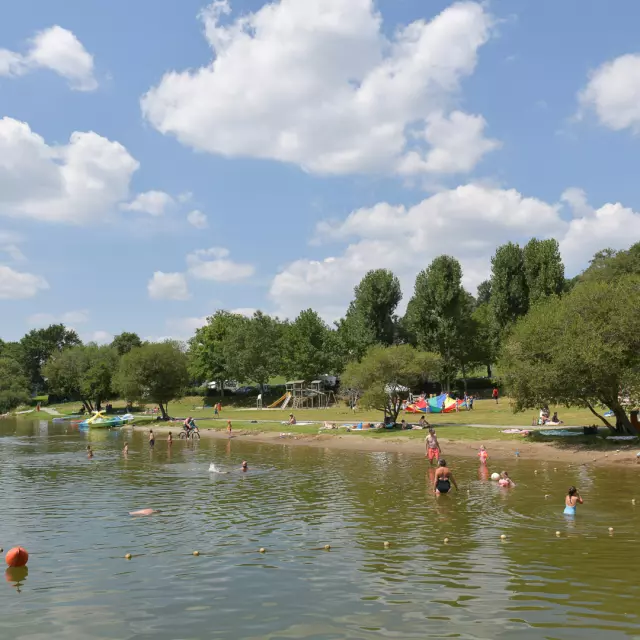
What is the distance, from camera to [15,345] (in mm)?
188250

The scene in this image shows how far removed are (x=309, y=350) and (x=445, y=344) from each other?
2735 centimetres

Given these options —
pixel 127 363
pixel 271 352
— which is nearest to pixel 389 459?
pixel 127 363

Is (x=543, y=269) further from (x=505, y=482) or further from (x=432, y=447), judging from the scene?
(x=505, y=482)

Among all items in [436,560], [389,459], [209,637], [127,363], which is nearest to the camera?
[209,637]

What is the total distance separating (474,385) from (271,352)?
40.1 m

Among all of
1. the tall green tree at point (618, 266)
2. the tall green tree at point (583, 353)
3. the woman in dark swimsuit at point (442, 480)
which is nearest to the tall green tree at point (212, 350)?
the tall green tree at point (618, 266)

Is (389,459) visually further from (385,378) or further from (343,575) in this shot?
(343,575)

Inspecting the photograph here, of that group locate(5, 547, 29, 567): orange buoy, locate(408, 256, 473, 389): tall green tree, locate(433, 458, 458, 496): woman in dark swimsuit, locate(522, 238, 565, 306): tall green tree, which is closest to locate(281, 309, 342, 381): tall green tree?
locate(408, 256, 473, 389): tall green tree

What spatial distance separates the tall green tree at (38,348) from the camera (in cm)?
18562

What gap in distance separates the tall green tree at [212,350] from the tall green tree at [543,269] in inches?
2382

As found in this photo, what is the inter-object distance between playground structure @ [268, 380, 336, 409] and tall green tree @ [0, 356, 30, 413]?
64824 millimetres

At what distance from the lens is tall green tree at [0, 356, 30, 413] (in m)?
132

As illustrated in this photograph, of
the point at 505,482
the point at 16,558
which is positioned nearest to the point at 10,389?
the point at 505,482

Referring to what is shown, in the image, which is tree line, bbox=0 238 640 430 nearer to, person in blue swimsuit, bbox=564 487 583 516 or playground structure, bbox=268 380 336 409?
playground structure, bbox=268 380 336 409
